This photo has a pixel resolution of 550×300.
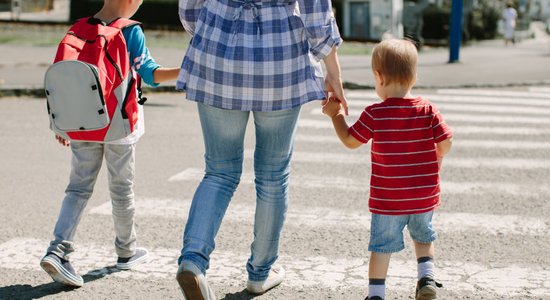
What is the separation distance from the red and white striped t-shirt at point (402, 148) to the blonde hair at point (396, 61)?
0.09 meters

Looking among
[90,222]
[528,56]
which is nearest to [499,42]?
[528,56]

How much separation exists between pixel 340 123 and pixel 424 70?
12.6 metres

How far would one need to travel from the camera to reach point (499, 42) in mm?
31281

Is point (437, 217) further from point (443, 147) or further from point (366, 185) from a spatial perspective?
point (443, 147)

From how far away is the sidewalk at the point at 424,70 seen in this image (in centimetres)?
1331

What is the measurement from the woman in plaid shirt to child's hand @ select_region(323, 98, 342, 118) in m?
0.03

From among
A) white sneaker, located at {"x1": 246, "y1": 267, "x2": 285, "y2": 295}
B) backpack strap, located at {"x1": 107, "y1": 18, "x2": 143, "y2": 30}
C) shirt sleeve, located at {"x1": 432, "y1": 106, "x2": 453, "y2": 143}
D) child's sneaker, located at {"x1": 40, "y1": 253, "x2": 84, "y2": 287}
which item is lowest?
white sneaker, located at {"x1": 246, "y1": 267, "x2": 285, "y2": 295}

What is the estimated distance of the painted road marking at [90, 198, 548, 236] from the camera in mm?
5430

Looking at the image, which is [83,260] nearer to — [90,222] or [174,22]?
[90,222]

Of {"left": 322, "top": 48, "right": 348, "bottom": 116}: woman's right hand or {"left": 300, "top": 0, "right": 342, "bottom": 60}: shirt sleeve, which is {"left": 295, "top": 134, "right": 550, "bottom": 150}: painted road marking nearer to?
{"left": 322, "top": 48, "right": 348, "bottom": 116}: woman's right hand

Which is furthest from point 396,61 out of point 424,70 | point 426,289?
point 424,70


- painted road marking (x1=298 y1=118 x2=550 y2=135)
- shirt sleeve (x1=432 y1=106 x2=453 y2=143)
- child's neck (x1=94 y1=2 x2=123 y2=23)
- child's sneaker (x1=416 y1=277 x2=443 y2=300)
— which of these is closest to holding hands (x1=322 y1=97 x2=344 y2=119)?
shirt sleeve (x1=432 y1=106 x2=453 y2=143)

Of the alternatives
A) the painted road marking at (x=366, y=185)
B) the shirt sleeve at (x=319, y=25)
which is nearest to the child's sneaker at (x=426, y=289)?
the shirt sleeve at (x=319, y=25)

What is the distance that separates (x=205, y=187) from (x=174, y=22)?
30733mm
